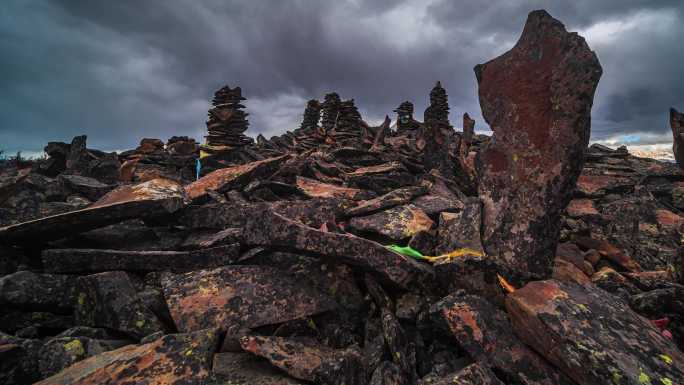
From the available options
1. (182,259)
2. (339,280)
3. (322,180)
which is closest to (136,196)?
(182,259)

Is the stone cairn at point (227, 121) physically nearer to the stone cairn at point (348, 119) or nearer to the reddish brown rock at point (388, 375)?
the stone cairn at point (348, 119)

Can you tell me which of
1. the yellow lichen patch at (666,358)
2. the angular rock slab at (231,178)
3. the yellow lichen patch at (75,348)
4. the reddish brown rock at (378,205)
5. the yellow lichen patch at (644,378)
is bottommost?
the yellow lichen patch at (75,348)

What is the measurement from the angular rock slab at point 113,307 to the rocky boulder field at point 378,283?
0.01 metres

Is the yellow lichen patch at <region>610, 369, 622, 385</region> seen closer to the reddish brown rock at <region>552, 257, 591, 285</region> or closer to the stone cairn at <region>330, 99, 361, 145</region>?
the reddish brown rock at <region>552, 257, 591, 285</region>

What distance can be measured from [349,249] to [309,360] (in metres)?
1.02

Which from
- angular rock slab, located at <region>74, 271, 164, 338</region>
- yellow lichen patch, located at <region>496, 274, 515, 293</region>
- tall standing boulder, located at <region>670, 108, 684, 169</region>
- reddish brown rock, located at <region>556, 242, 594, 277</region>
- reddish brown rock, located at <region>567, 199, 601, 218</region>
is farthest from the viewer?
tall standing boulder, located at <region>670, 108, 684, 169</region>

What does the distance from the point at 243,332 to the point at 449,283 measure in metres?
1.98

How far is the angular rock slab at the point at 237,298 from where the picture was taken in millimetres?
2748

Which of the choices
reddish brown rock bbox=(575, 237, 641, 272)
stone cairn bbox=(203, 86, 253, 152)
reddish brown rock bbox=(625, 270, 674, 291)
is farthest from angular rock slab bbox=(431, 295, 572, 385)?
stone cairn bbox=(203, 86, 253, 152)

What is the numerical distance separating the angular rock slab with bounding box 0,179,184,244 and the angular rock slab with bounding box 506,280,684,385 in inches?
159

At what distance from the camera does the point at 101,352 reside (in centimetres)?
237

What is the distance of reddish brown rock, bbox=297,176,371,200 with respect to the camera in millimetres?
6098

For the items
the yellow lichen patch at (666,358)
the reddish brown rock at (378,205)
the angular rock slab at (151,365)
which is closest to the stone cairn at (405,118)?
the reddish brown rock at (378,205)

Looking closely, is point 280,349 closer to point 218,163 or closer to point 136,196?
point 136,196
